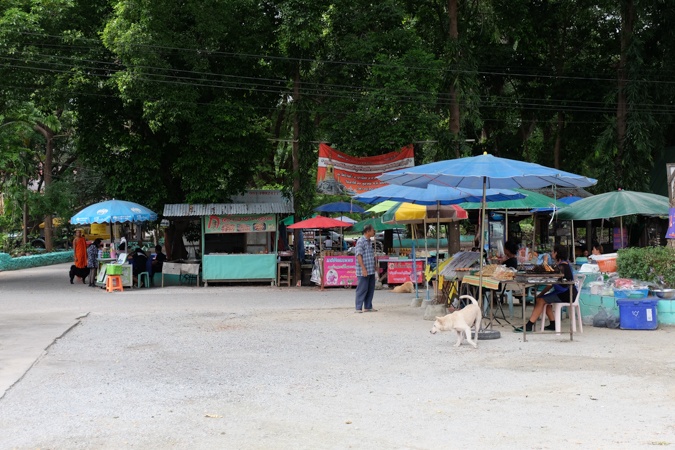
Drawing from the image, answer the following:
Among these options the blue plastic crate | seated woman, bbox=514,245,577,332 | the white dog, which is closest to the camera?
the white dog

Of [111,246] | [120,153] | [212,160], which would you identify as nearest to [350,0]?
[212,160]

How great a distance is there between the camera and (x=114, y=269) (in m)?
21.7

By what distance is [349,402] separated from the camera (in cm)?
723

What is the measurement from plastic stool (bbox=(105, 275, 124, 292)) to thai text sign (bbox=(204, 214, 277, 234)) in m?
3.05

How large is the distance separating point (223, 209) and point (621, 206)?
12069 mm

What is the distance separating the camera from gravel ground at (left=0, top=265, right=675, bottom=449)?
19.8ft

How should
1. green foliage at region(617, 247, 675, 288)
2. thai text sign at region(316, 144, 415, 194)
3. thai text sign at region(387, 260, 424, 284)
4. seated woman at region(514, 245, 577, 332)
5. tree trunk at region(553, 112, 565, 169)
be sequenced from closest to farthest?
seated woman at region(514, 245, 577, 332), green foliage at region(617, 247, 675, 288), thai text sign at region(387, 260, 424, 284), thai text sign at region(316, 144, 415, 194), tree trunk at region(553, 112, 565, 169)

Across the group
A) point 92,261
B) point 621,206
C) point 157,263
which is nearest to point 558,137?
point 621,206

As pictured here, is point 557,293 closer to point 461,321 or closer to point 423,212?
point 461,321

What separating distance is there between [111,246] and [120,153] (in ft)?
10.7

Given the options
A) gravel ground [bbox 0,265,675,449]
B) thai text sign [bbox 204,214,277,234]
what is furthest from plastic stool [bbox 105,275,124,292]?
gravel ground [bbox 0,265,675,449]

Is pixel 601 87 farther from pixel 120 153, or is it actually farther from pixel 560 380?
pixel 560 380

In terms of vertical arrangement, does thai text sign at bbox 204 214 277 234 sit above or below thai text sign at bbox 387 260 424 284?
above

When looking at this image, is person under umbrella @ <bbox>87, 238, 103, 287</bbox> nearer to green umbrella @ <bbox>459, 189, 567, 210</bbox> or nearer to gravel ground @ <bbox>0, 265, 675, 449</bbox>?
gravel ground @ <bbox>0, 265, 675, 449</bbox>
